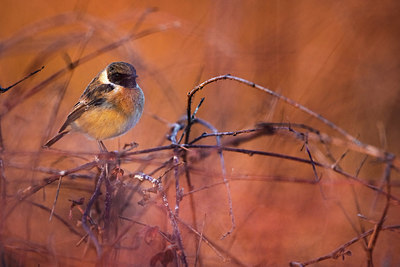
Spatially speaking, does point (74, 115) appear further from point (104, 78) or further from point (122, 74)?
point (122, 74)

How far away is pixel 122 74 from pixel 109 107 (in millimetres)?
287

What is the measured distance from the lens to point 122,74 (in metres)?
3.17

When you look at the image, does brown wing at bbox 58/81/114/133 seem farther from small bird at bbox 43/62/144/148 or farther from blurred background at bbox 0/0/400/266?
blurred background at bbox 0/0/400/266

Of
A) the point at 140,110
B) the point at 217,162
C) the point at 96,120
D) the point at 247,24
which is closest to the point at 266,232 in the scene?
the point at 217,162

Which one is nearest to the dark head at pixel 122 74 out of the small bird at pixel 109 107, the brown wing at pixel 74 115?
the small bird at pixel 109 107

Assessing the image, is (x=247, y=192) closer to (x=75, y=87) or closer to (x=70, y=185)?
(x=70, y=185)

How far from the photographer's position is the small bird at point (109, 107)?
3.10 m

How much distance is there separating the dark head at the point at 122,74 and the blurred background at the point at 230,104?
0.09 m

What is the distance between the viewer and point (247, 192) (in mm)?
3445

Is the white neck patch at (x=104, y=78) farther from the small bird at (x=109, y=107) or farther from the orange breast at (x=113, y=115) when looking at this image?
the orange breast at (x=113, y=115)

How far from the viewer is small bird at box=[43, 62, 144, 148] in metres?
3.10

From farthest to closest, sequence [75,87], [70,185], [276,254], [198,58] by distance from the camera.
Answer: [75,87]
[198,58]
[276,254]
[70,185]

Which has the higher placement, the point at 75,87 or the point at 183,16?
the point at 183,16

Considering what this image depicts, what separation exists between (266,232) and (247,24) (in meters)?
3.87
